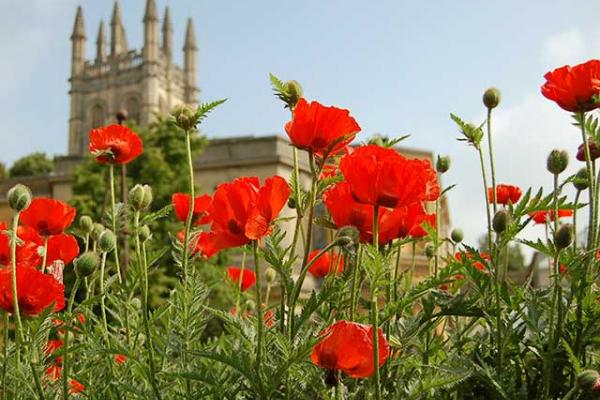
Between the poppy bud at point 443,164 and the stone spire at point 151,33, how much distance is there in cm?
7108

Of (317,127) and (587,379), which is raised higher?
(317,127)

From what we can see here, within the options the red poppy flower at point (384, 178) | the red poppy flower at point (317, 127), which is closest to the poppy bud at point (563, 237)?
the red poppy flower at point (384, 178)

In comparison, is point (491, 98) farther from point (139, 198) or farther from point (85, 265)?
point (85, 265)

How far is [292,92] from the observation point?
1.52 m

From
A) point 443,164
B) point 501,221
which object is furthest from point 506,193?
point 501,221

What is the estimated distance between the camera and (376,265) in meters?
1.21

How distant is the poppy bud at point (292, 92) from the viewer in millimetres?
1514

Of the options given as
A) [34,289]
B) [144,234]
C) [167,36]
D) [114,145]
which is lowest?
[34,289]

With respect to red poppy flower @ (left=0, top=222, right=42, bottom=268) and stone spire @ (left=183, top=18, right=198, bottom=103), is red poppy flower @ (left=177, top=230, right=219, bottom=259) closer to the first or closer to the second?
red poppy flower @ (left=0, top=222, right=42, bottom=268)

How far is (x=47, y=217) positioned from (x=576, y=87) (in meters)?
1.18

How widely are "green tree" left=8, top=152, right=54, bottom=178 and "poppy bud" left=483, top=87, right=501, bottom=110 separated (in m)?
52.4

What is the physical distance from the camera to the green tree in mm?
52219

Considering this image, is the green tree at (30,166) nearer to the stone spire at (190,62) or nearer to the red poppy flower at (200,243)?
the stone spire at (190,62)

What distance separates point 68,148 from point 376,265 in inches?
2821
